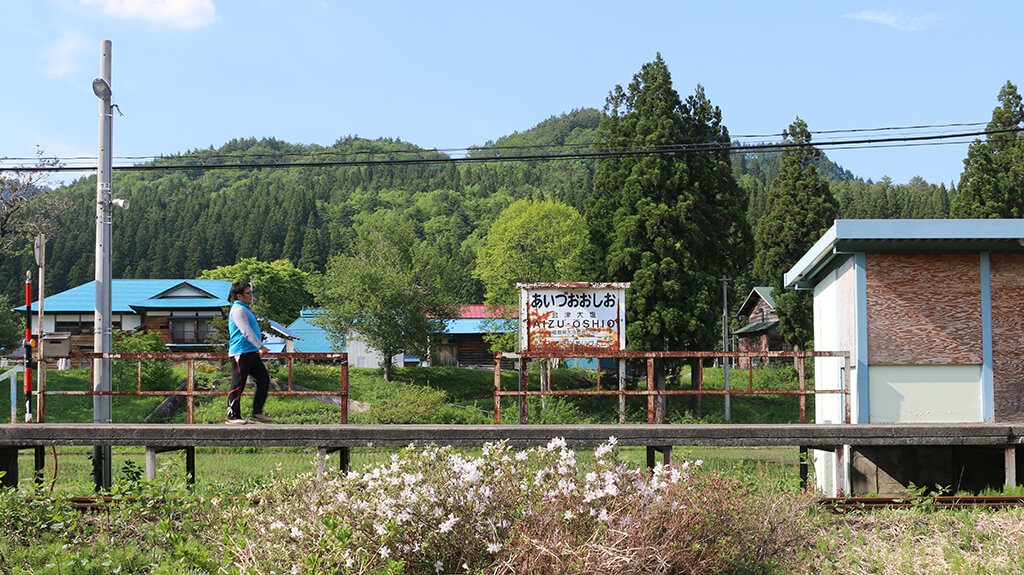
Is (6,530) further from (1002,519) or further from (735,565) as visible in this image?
(1002,519)

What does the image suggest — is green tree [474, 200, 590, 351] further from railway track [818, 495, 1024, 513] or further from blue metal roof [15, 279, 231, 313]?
railway track [818, 495, 1024, 513]

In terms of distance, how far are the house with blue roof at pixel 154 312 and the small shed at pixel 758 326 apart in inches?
1392

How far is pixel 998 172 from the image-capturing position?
141 feet

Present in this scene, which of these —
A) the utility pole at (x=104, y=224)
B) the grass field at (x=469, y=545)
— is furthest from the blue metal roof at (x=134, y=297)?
the grass field at (x=469, y=545)

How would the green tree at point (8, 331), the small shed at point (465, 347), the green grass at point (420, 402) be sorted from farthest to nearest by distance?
1. the small shed at point (465, 347)
2. the green tree at point (8, 331)
3. the green grass at point (420, 402)

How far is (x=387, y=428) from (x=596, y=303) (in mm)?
6446

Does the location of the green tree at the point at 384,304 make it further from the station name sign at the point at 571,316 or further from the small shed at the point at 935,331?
the small shed at the point at 935,331

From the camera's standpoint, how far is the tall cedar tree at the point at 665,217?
133 feet

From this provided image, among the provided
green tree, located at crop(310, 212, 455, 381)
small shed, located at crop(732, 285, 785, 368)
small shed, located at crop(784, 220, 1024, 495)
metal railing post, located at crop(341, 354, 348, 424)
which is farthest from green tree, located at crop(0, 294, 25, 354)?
small shed, located at crop(784, 220, 1024, 495)

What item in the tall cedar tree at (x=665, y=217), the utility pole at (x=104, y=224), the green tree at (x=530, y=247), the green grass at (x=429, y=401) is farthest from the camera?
the green tree at (x=530, y=247)

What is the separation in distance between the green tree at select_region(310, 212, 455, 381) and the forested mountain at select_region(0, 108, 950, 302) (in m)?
34.1

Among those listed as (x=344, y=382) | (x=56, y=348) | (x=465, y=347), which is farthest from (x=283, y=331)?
(x=344, y=382)

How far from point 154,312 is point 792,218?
40976 mm

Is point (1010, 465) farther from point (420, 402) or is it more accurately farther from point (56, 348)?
point (420, 402)
